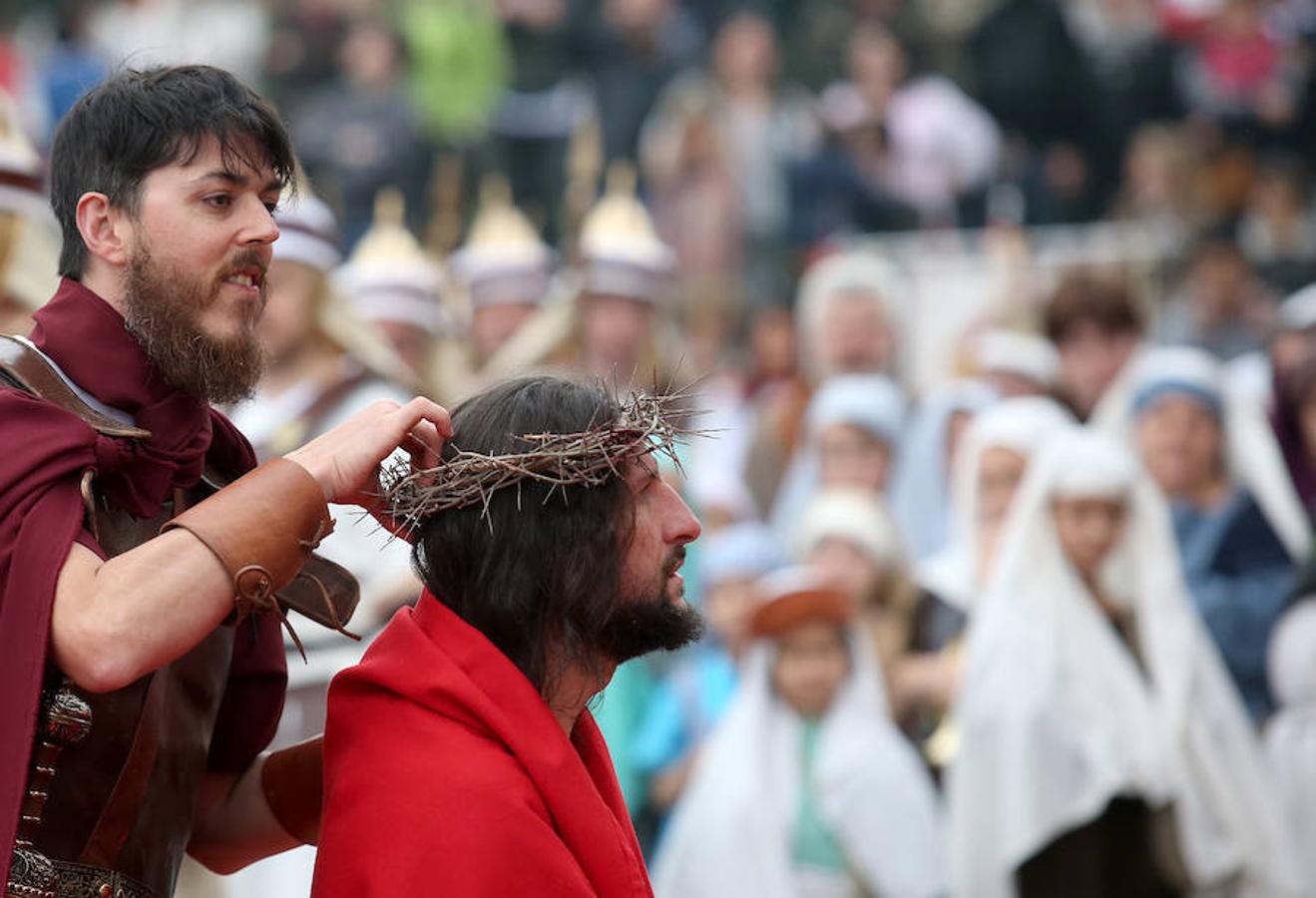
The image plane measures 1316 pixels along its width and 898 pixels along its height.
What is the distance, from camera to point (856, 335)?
34.5ft

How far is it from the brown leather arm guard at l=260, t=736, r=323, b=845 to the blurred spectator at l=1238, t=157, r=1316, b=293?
973cm

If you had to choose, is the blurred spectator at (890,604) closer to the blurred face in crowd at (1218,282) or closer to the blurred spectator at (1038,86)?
the blurred face in crowd at (1218,282)

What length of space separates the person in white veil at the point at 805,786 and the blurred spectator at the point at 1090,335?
1.93 metres

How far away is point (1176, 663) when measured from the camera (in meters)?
7.71

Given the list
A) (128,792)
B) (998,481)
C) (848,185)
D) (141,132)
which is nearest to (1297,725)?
(998,481)

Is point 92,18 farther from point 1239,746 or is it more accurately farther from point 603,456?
point 603,456

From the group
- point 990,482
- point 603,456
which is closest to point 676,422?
point 603,456

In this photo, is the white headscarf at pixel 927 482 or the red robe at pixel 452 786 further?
the white headscarf at pixel 927 482

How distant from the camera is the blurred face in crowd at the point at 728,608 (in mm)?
8398

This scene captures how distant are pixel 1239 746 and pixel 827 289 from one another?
369cm

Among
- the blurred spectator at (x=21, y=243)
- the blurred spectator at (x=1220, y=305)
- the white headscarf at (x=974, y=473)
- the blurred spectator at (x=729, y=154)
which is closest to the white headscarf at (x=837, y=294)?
the blurred spectator at (x=1220, y=305)

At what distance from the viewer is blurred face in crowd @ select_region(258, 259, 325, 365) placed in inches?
274

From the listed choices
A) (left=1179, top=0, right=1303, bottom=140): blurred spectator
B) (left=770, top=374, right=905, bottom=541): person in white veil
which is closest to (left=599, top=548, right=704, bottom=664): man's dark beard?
(left=770, top=374, right=905, bottom=541): person in white veil

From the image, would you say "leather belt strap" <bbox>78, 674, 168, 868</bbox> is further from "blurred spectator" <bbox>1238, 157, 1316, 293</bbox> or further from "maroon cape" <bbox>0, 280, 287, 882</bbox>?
"blurred spectator" <bbox>1238, 157, 1316, 293</bbox>
